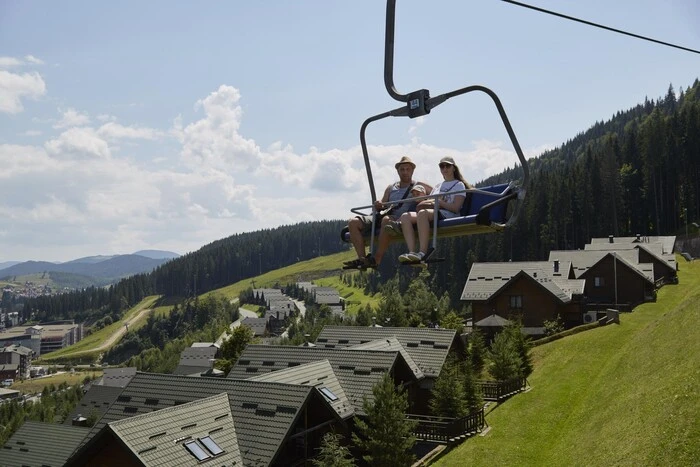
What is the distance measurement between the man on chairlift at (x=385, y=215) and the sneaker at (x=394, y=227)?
6 centimetres

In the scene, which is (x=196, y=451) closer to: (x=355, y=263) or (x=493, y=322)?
(x=355, y=263)

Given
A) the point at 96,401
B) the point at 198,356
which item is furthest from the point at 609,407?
the point at 198,356

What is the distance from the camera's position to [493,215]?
8102 mm

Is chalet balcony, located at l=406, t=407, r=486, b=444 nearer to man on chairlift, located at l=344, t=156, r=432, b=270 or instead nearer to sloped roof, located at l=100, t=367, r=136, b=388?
man on chairlift, located at l=344, t=156, r=432, b=270

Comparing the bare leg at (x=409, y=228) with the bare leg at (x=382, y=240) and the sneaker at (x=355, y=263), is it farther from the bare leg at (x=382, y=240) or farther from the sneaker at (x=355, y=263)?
the sneaker at (x=355, y=263)

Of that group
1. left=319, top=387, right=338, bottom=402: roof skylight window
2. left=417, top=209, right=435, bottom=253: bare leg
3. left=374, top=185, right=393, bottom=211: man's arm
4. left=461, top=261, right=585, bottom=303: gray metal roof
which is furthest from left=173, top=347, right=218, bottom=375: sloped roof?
left=417, top=209, right=435, bottom=253: bare leg

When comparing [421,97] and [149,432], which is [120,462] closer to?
[149,432]

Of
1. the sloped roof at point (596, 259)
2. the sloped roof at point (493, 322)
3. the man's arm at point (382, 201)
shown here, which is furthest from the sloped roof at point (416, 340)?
the man's arm at point (382, 201)

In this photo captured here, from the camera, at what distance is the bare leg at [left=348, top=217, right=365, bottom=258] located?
9.29 meters

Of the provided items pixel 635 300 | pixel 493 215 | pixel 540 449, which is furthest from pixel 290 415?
pixel 635 300

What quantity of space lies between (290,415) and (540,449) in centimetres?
1257

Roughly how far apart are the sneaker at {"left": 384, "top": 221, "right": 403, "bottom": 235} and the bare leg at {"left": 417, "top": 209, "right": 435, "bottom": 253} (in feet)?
1.48

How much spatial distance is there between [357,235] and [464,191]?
2.20 metres

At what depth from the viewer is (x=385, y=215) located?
30.2 ft
